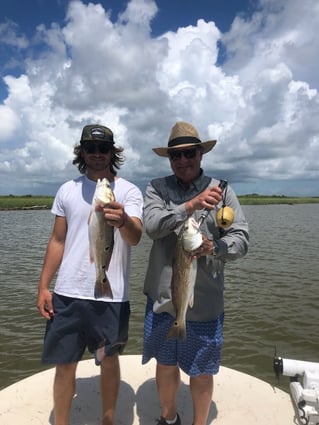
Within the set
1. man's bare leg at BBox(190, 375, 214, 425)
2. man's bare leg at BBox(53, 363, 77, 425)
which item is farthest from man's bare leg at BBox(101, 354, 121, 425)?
man's bare leg at BBox(190, 375, 214, 425)

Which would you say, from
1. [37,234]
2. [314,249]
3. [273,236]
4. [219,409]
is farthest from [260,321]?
[37,234]

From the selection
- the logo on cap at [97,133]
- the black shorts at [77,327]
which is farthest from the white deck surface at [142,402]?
the logo on cap at [97,133]

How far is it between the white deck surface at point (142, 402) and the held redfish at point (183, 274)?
5.53ft

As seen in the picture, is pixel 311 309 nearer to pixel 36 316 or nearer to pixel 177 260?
pixel 36 316

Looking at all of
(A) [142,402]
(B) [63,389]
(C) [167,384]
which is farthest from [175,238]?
(A) [142,402]

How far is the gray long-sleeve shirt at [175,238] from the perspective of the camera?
369 cm

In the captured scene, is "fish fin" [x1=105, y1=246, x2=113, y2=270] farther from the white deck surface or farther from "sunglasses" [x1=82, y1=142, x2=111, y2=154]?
the white deck surface

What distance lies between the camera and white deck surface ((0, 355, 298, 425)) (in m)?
4.54

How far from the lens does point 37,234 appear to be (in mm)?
31031

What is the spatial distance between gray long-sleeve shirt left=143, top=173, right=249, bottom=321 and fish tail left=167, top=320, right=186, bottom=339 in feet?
0.74

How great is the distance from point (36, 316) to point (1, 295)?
281 centimetres

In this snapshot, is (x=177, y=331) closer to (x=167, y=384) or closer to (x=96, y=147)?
(x=167, y=384)

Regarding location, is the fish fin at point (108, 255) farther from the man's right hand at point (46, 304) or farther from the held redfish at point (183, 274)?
the man's right hand at point (46, 304)

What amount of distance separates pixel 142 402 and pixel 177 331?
74.4 inches
